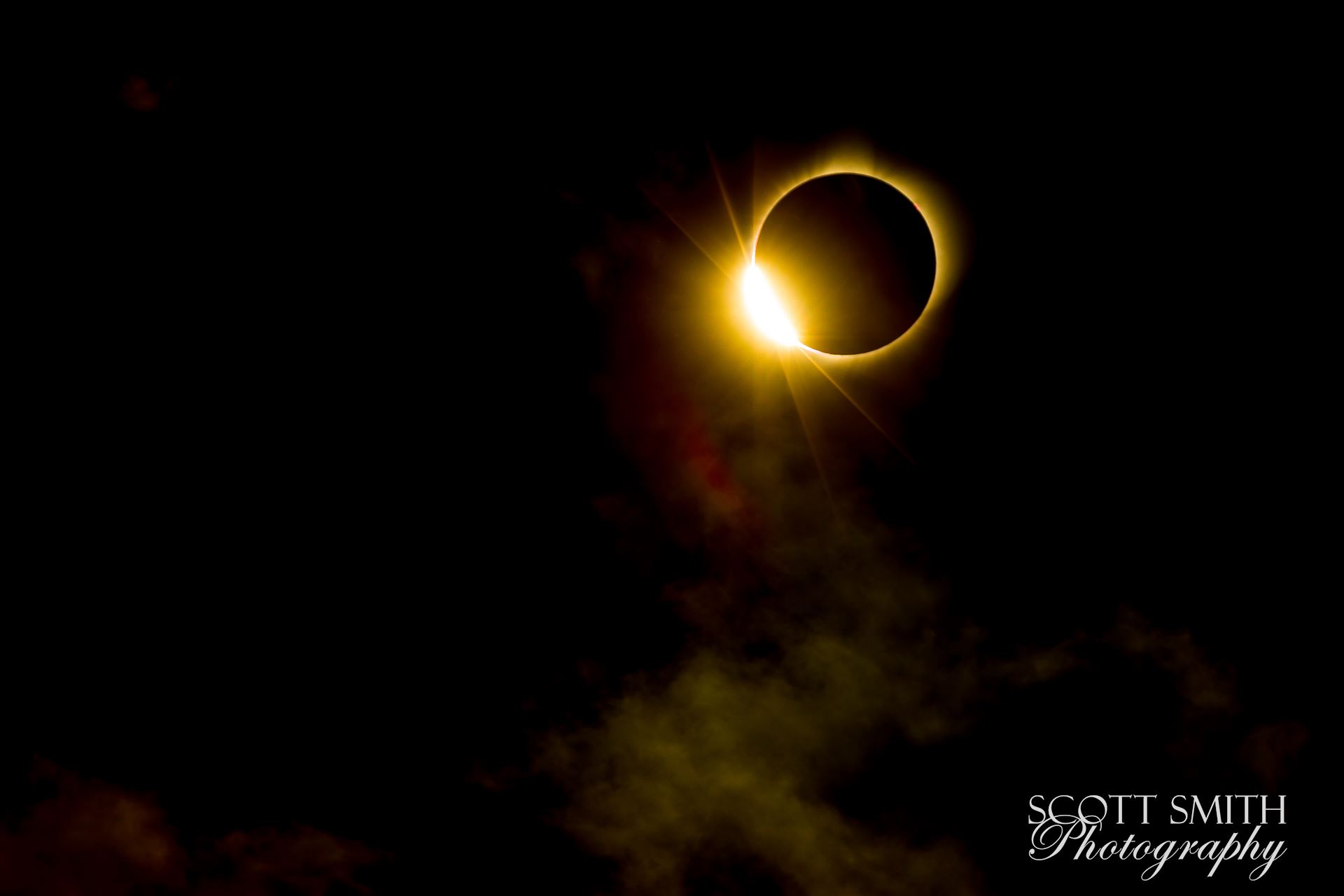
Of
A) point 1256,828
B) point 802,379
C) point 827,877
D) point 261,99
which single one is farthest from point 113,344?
point 1256,828

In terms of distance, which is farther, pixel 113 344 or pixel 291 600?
pixel 291 600

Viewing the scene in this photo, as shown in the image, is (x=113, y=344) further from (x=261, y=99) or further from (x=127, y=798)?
(x=127, y=798)

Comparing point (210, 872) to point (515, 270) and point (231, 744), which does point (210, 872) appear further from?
point (515, 270)

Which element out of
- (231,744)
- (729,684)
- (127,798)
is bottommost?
(127,798)

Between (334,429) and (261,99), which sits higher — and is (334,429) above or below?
below

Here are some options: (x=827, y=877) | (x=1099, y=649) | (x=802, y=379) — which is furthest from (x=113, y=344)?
(x=1099, y=649)

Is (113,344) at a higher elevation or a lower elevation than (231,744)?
higher

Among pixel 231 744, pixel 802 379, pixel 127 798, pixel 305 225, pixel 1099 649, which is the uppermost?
pixel 305 225

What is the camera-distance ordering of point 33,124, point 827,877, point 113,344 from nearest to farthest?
point 33,124, point 113,344, point 827,877

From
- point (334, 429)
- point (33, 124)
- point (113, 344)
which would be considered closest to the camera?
point (33, 124)

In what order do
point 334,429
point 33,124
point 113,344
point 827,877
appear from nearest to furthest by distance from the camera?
point 33,124 < point 113,344 < point 334,429 < point 827,877
